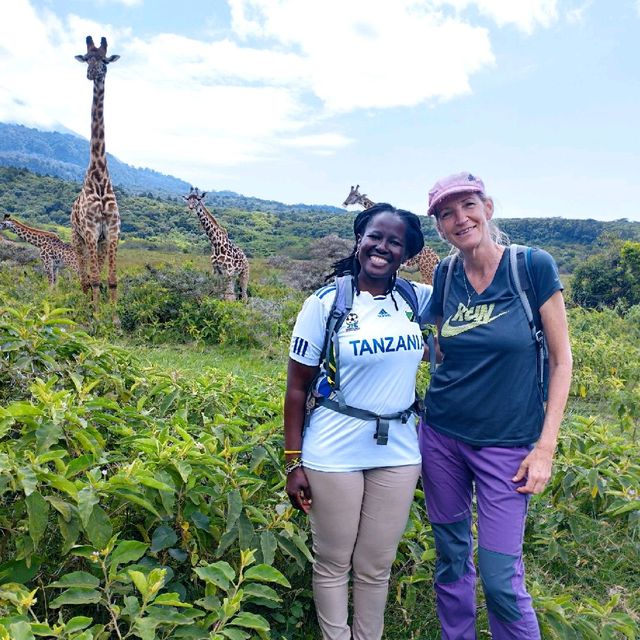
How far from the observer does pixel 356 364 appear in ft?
7.22

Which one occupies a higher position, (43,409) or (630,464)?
(43,409)

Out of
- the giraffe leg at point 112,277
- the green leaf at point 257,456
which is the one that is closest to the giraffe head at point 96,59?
the giraffe leg at point 112,277

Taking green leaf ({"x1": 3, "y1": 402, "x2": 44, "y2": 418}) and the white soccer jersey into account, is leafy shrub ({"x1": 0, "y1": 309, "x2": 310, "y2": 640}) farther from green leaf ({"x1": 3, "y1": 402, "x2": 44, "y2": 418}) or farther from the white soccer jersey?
the white soccer jersey

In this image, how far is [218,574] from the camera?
1948 mm

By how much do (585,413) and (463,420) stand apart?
4407mm

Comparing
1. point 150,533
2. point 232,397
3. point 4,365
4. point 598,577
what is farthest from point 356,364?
point 598,577

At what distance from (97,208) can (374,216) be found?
7635 millimetres

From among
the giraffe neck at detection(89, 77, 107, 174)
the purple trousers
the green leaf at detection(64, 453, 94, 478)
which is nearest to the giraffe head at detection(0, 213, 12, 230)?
the giraffe neck at detection(89, 77, 107, 174)

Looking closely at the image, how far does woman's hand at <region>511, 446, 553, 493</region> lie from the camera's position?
210 centimetres

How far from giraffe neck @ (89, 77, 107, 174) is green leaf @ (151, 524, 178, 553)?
8.33 meters

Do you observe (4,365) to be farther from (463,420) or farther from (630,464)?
(630,464)

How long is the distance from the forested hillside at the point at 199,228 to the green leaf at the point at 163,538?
27365mm

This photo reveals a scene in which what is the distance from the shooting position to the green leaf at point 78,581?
183cm

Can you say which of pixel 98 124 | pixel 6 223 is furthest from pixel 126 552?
pixel 6 223
